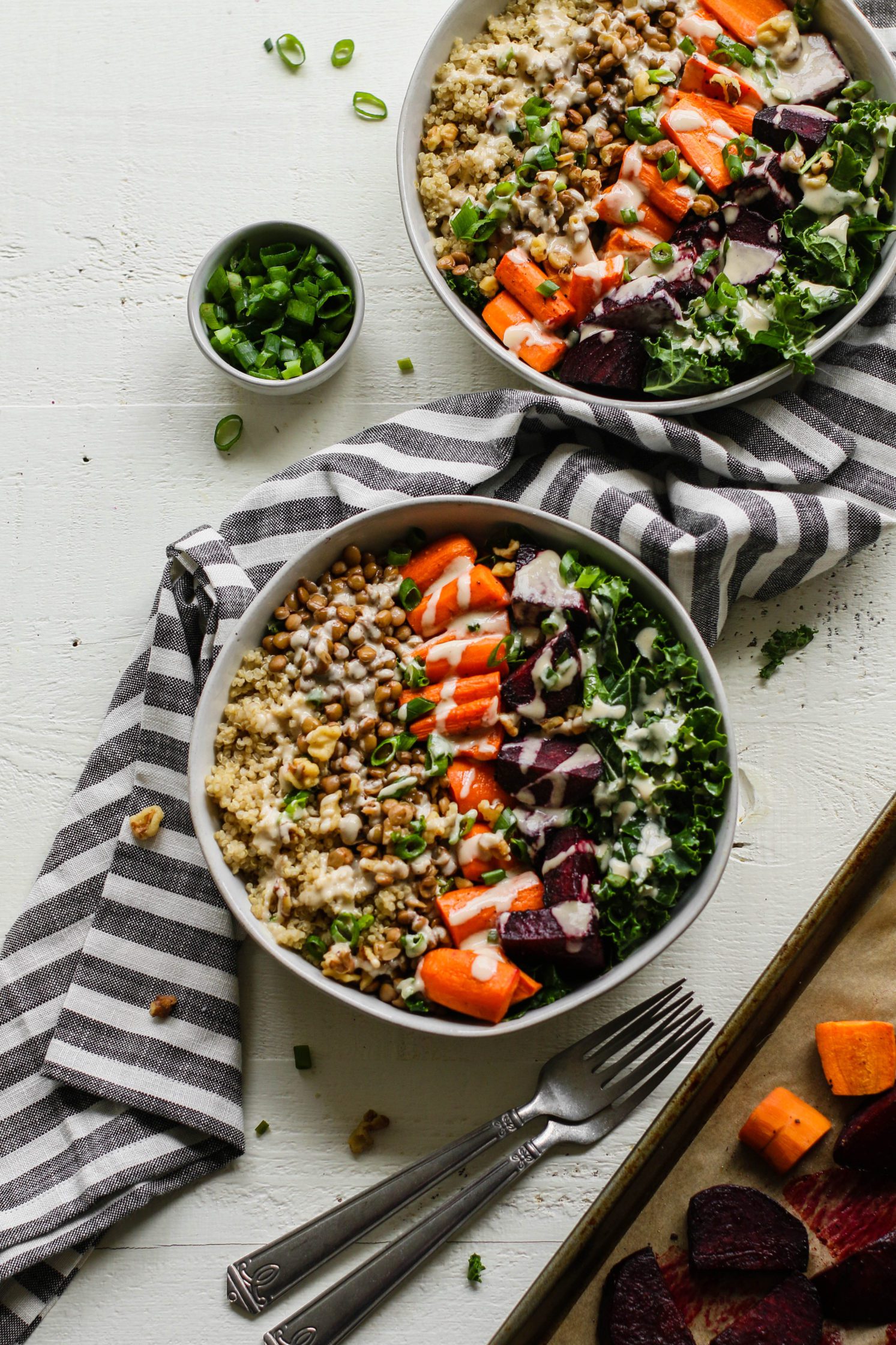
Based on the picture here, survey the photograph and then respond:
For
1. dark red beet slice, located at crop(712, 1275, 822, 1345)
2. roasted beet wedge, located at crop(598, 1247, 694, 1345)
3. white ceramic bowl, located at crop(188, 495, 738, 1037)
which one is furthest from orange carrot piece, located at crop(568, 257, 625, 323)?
dark red beet slice, located at crop(712, 1275, 822, 1345)

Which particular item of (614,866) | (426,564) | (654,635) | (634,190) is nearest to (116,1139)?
(614,866)

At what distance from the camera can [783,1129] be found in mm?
2533

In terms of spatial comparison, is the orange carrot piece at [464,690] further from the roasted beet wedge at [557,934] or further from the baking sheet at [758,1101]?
the baking sheet at [758,1101]

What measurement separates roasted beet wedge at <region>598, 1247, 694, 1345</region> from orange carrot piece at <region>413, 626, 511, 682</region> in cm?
131

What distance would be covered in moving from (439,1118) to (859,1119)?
94cm

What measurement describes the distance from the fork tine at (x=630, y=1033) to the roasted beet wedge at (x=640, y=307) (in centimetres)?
151

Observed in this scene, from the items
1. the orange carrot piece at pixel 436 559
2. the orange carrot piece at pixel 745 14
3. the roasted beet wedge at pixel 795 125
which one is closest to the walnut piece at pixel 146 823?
the orange carrot piece at pixel 436 559

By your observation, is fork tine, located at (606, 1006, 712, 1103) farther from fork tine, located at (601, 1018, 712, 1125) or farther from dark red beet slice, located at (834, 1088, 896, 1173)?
dark red beet slice, located at (834, 1088, 896, 1173)

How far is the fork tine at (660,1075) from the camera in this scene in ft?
8.39

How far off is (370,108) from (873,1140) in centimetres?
281

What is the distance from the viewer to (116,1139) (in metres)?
2.61

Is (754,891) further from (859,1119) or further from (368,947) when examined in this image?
(368,947)

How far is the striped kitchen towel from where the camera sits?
260 cm

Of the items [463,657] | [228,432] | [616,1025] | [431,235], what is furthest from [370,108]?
[616,1025]
